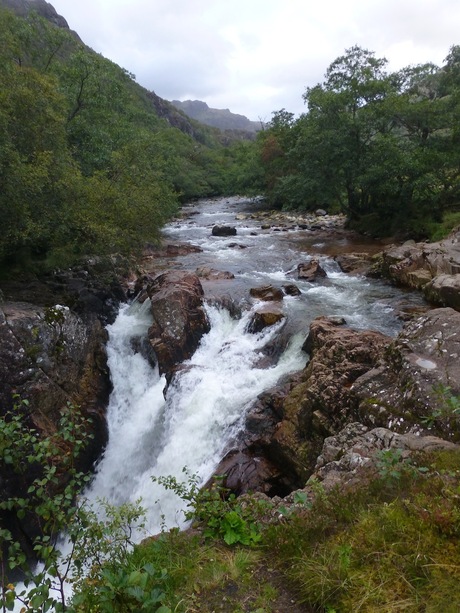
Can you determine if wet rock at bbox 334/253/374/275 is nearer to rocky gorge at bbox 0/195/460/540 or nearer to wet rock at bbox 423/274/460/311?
rocky gorge at bbox 0/195/460/540

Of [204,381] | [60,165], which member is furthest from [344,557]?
[60,165]

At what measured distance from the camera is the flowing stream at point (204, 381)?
944 cm

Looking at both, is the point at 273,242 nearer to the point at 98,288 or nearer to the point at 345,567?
the point at 98,288

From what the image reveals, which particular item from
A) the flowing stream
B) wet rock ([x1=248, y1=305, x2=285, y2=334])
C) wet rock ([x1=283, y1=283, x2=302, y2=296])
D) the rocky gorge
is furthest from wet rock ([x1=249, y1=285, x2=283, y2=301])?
wet rock ([x1=248, y1=305, x2=285, y2=334])

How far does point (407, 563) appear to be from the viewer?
2938 mm

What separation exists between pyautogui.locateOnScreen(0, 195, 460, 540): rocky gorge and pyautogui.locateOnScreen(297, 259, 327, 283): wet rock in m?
0.07

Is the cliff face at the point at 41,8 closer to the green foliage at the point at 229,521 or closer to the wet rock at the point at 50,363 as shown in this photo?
the wet rock at the point at 50,363

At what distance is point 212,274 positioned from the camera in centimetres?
1803

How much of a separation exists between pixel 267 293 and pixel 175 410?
648cm

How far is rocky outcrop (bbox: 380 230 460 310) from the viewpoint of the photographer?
12873mm

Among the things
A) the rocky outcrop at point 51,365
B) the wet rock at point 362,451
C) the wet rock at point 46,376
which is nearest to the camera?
the wet rock at point 362,451

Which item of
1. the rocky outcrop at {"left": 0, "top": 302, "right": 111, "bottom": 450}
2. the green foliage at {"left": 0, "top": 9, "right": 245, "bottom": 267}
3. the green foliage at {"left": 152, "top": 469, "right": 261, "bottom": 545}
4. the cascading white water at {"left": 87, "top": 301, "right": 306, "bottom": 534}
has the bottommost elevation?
the cascading white water at {"left": 87, "top": 301, "right": 306, "bottom": 534}

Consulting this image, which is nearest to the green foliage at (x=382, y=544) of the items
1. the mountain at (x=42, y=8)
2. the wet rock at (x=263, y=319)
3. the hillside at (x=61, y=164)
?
the wet rock at (x=263, y=319)

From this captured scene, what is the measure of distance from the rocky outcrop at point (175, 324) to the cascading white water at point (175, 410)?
43cm
